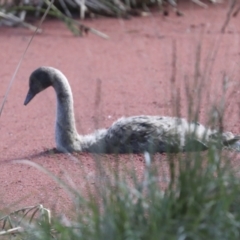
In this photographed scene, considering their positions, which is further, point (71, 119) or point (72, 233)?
point (71, 119)

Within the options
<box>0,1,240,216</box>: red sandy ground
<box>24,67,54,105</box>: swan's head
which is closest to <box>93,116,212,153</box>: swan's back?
<box>0,1,240,216</box>: red sandy ground

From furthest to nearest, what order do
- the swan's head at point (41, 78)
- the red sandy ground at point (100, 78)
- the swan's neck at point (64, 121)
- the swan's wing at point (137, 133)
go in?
the swan's head at point (41, 78) < the swan's neck at point (64, 121) < the swan's wing at point (137, 133) < the red sandy ground at point (100, 78)

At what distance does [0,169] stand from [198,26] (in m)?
6.26

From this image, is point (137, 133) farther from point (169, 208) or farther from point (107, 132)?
point (169, 208)

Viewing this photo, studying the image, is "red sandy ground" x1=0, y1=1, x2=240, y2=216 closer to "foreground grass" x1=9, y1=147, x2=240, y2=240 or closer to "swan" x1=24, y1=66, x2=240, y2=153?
"swan" x1=24, y1=66, x2=240, y2=153

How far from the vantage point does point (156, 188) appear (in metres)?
3.90

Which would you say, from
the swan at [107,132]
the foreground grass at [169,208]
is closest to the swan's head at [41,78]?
the swan at [107,132]

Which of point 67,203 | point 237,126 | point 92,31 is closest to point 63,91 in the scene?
point 237,126

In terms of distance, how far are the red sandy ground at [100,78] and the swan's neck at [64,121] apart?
22 centimetres

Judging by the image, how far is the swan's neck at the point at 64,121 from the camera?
7038mm

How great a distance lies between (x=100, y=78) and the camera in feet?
31.2

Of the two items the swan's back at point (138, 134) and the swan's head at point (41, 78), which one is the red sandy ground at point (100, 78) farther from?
the swan's head at point (41, 78)

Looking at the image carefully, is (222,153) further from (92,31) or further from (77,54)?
(92,31)

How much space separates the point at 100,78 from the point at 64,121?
2.39 meters
